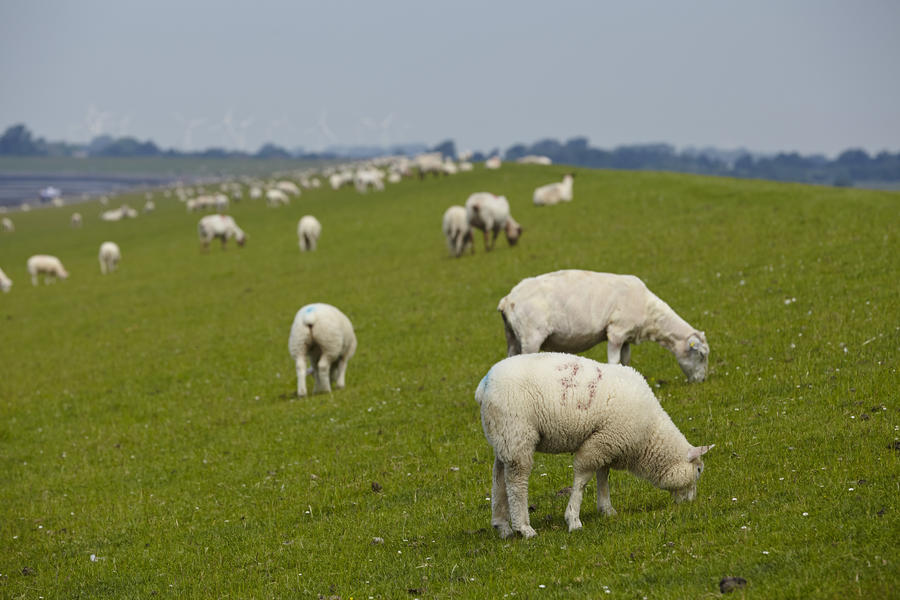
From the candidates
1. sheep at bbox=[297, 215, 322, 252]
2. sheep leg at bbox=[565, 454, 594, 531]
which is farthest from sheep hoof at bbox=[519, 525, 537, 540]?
sheep at bbox=[297, 215, 322, 252]

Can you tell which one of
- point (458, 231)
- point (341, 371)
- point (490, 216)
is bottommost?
point (341, 371)

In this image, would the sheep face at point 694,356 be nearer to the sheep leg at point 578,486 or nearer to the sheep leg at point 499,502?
the sheep leg at point 578,486

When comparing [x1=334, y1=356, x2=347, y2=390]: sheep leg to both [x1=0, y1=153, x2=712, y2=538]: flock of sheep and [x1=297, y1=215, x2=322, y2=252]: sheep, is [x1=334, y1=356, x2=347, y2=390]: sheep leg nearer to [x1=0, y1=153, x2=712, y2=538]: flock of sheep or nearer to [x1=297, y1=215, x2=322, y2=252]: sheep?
[x1=0, y1=153, x2=712, y2=538]: flock of sheep

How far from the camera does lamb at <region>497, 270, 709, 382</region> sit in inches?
535

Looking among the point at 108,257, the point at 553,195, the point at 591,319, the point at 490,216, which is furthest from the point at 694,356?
the point at 108,257

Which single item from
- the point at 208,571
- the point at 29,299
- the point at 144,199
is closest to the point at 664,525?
the point at 208,571

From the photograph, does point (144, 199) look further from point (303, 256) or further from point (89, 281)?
point (303, 256)

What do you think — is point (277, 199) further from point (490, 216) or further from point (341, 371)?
point (341, 371)

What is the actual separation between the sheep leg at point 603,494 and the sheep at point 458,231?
25.1 metres

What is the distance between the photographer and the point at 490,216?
33.6m

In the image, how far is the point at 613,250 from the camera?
28.6m

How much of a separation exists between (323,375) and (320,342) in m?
0.92

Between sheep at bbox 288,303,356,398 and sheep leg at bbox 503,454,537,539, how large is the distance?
941 centimetres

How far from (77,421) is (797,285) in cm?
1764
